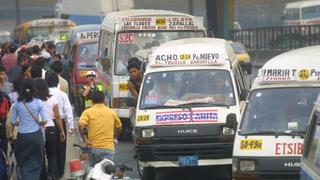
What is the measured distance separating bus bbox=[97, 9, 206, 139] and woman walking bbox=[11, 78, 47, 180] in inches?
261

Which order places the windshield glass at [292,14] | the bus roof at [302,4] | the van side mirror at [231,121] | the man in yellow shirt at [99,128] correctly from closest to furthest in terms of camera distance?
the man in yellow shirt at [99,128] < the van side mirror at [231,121] < the bus roof at [302,4] < the windshield glass at [292,14]

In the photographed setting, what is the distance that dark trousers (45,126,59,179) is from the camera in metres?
12.7

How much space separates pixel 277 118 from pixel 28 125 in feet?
10.2

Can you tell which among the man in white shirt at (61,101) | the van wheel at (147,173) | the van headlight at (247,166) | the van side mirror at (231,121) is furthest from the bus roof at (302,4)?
the van headlight at (247,166)

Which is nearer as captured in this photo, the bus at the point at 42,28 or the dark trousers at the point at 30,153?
the dark trousers at the point at 30,153

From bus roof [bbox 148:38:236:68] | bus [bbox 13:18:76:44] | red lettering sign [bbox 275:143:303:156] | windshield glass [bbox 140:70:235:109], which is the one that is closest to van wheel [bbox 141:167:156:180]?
windshield glass [bbox 140:70:235:109]

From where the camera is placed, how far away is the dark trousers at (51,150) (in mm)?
12688

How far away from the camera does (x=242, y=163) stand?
9898mm

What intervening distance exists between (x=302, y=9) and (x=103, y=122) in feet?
160

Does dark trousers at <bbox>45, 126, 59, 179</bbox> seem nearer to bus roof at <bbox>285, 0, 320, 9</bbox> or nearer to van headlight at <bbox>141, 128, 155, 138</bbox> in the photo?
van headlight at <bbox>141, 128, 155, 138</bbox>

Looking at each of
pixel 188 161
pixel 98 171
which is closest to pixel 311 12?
pixel 188 161

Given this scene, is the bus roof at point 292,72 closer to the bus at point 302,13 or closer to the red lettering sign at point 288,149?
the red lettering sign at point 288,149

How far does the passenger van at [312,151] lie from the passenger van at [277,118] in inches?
73.3

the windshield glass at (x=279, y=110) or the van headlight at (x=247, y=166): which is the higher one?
the windshield glass at (x=279, y=110)
